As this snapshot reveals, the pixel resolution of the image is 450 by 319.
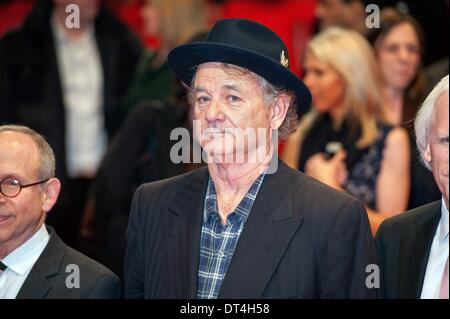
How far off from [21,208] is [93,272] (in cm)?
38

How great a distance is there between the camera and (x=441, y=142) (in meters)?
3.33

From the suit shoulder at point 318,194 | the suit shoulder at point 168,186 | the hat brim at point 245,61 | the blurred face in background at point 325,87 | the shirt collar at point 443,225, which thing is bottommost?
the shirt collar at point 443,225

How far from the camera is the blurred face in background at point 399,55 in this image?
241 inches

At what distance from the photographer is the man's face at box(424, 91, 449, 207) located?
3.31m

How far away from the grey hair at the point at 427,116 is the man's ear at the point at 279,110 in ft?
1.66

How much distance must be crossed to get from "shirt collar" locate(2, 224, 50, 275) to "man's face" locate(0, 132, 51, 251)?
0.03m

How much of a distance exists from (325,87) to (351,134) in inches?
13.8

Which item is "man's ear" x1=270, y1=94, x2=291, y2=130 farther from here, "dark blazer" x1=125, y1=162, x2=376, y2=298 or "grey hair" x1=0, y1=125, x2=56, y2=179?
"grey hair" x1=0, y1=125, x2=56, y2=179

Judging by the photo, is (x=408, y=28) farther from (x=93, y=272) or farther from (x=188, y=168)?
(x=93, y=272)

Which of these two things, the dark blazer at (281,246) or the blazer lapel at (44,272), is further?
the blazer lapel at (44,272)

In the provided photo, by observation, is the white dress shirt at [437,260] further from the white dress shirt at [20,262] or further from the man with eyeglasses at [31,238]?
the white dress shirt at [20,262]

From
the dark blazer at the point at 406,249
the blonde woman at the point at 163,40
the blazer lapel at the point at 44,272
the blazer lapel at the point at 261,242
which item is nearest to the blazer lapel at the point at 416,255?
the dark blazer at the point at 406,249

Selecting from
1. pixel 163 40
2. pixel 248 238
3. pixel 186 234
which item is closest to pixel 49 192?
pixel 186 234

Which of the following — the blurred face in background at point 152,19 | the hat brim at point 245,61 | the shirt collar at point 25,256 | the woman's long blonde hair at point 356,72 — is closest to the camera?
the hat brim at point 245,61
